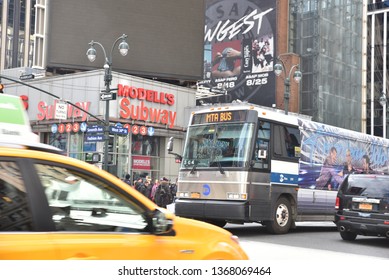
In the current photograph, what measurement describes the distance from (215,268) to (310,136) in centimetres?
1255

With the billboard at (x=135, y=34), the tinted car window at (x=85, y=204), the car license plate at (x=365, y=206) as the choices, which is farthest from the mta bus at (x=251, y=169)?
the billboard at (x=135, y=34)

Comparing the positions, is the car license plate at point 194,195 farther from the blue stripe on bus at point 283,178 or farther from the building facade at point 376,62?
the building facade at point 376,62

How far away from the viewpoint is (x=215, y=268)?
4.23m

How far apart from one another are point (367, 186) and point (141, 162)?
93.4ft

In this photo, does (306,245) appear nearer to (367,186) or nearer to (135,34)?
(367,186)

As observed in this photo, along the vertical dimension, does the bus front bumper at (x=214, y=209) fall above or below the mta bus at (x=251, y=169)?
below

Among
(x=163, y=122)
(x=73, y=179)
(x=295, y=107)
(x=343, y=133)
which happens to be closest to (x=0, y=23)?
(x=295, y=107)

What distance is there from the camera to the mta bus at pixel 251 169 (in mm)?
13906

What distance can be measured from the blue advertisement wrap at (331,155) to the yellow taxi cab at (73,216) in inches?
453

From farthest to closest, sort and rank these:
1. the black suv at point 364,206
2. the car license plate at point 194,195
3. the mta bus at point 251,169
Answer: the car license plate at point 194,195, the mta bus at point 251,169, the black suv at point 364,206

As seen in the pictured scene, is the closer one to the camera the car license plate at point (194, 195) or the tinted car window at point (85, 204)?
the tinted car window at point (85, 204)

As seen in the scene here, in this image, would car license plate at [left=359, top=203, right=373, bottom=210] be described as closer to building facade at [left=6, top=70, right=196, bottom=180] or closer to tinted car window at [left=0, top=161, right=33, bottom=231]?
tinted car window at [left=0, top=161, right=33, bottom=231]

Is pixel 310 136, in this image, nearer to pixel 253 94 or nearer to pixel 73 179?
pixel 73 179

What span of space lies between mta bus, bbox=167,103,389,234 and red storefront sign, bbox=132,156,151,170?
2470 centimetres
